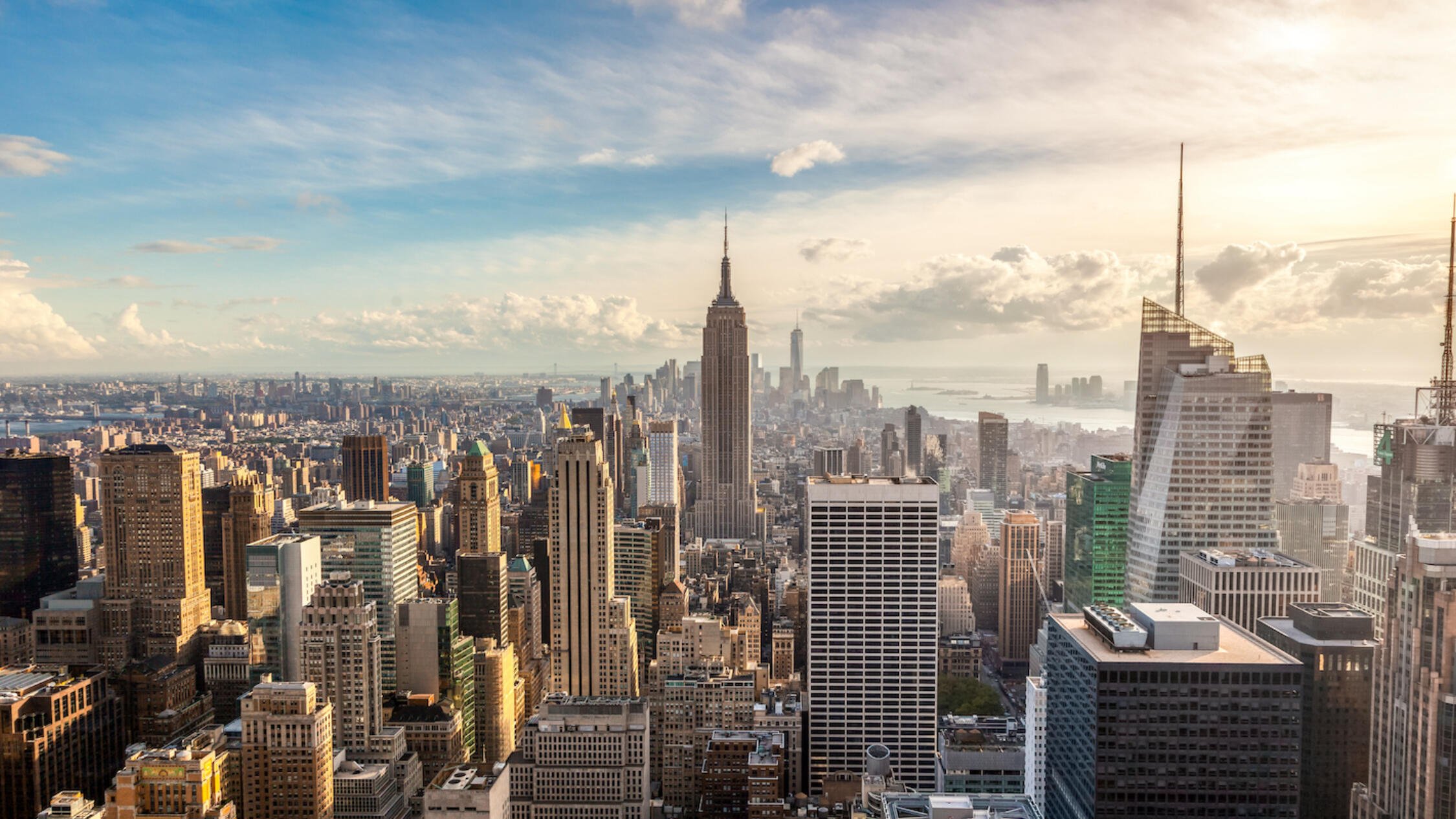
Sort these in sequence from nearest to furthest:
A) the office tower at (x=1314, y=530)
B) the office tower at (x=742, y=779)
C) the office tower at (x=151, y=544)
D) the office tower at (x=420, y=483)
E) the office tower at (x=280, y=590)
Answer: the office tower at (x=742, y=779), the office tower at (x=1314, y=530), the office tower at (x=280, y=590), the office tower at (x=151, y=544), the office tower at (x=420, y=483)

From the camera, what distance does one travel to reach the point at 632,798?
59.9 feet

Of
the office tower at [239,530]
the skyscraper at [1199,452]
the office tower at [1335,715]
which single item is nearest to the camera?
the office tower at [1335,715]

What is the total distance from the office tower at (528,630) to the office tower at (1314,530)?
1840 centimetres

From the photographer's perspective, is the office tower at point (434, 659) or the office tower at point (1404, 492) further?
the office tower at point (434, 659)

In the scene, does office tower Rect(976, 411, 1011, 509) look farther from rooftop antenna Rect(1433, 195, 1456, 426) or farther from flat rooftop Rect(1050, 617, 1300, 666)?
flat rooftop Rect(1050, 617, 1300, 666)

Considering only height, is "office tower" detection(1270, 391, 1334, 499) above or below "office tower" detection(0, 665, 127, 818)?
above

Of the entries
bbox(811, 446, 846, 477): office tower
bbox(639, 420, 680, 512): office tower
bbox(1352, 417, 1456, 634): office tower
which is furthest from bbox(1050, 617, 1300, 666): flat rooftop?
bbox(639, 420, 680, 512): office tower

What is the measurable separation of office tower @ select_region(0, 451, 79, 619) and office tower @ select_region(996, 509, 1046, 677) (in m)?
27.7

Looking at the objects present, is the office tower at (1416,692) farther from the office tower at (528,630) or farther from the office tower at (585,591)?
the office tower at (528,630)

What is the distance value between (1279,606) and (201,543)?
1094 inches

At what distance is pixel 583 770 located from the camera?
1817cm

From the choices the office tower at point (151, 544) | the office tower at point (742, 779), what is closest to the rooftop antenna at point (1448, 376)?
the office tower at point (742, 779)

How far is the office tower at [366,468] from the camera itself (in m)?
38.2

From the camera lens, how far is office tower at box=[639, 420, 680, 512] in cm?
4566
